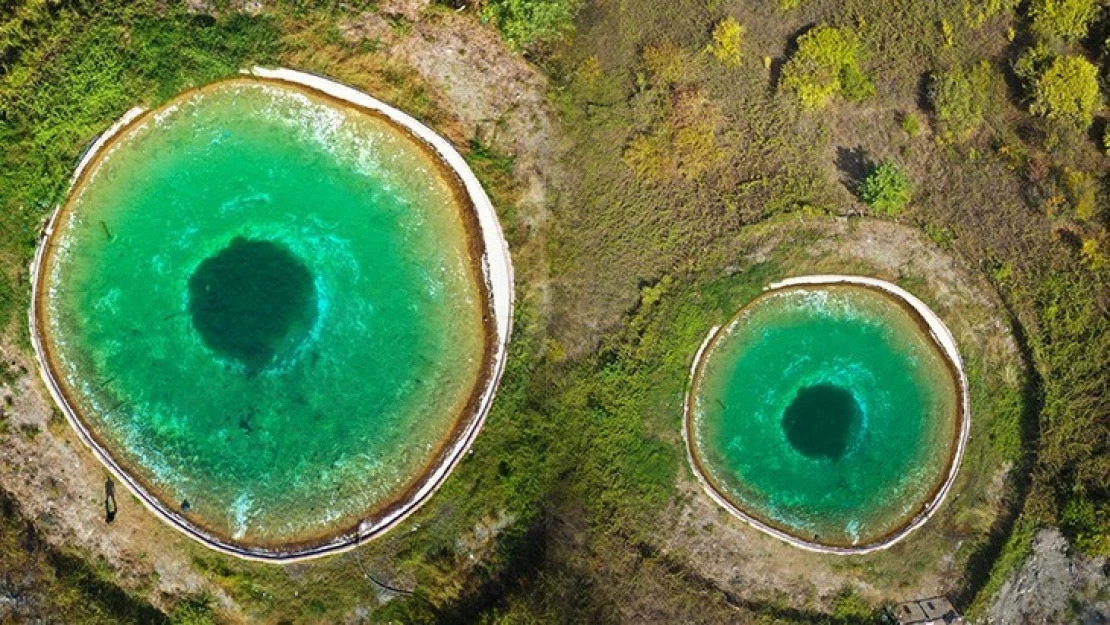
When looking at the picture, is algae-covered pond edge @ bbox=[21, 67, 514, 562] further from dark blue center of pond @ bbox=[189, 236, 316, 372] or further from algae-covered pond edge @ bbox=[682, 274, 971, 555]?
algae-covered pond edge @ bbox=[682, 274, 971, 555]

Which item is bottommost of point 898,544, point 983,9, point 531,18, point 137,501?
point 137,501

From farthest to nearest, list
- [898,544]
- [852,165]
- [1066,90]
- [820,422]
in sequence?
1. [820,422]
2. [898,544]
3. [852,165]
4. [1066,90]

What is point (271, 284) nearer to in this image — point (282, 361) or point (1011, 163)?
point (282, 361)

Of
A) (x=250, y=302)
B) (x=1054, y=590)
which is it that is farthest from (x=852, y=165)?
(x=250, y=302)

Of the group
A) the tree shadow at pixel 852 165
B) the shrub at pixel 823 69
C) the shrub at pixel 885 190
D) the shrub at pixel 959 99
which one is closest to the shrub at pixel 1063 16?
the shrub at pixel 959 99

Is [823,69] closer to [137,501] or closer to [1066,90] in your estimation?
[1066,90]

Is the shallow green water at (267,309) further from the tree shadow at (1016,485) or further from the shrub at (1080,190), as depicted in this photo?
the shrub at (1080,190)
